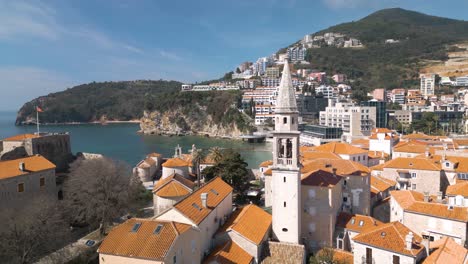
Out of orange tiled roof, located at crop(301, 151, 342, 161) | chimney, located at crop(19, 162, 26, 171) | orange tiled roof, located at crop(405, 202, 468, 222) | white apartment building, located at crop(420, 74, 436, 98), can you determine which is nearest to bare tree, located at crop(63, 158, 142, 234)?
chimney, located at crop(19, 162, 26, 171)

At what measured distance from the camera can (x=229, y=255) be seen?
17172 mm

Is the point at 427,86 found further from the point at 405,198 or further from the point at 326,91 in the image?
the point at 405,198

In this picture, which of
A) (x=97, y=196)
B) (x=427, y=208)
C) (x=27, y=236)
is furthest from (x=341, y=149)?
(x=27, y=236)

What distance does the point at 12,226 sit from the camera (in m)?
17.6

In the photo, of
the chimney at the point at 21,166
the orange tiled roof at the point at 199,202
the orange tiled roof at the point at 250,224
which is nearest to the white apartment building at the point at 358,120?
the orange tiled roof at the point at 250,224

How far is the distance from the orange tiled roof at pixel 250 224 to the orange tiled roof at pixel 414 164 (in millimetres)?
18180

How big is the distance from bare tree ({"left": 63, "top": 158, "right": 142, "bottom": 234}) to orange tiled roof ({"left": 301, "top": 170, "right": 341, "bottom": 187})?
49.0ft

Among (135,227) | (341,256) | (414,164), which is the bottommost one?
(341,256)

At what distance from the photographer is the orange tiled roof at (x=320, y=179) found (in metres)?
21.6

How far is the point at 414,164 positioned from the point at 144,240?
28239 mm

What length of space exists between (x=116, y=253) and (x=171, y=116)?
130 meters

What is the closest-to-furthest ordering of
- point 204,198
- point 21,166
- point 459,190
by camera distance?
point 204,198 < point 459,190 < point 21,166

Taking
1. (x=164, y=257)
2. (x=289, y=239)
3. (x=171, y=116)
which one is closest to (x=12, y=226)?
(x=164, y=257)

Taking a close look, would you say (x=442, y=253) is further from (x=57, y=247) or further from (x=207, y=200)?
(x=57, y=247)
